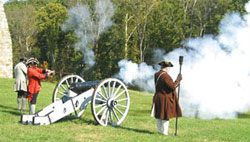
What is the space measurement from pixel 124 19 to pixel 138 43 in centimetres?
294

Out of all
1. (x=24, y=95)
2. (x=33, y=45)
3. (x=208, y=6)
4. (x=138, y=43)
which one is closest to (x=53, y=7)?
(x=33, y=45)

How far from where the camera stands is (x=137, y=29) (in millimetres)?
37750

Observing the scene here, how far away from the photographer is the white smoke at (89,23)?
3641 centimetres

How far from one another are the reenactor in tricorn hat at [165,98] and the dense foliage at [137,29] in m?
23.3

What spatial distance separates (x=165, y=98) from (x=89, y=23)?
29.3 meters

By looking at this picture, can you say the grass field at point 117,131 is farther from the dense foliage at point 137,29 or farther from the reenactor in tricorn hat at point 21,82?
the dense foliage at point 137,29

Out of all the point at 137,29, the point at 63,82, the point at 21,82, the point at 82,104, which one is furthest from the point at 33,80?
the point at 137,29

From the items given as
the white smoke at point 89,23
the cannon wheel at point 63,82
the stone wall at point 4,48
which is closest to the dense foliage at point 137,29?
the white smoke at point 89,23

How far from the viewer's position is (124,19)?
3644 cm

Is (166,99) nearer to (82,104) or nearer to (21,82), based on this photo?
(82,104)

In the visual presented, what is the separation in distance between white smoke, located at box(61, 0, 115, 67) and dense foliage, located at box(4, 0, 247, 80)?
1.58ft

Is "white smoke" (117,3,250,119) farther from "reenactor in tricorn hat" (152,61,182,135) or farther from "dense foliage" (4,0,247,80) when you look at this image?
"dense foliage" (4,0,247,80)

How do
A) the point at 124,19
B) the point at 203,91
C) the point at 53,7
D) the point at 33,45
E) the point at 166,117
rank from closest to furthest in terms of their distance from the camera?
the point at 166,117, the point at 203,91, the point at 124,19, the point at 53,7, the point at 33,45

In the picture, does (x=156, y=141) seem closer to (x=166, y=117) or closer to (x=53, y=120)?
(x=166, y=117)
